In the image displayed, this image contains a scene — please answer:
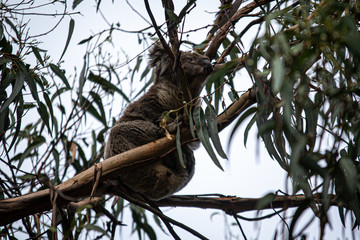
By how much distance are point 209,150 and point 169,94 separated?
1499 mm

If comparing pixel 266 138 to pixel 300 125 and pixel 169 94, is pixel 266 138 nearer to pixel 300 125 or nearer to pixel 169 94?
pixel 300 125

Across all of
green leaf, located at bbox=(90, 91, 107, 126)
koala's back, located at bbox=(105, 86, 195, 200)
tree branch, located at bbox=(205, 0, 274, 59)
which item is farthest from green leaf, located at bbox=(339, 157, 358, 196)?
green leaf, located at bbox=(90, 91, 107, 126)

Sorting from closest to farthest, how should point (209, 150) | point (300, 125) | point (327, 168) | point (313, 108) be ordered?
point (327, 168)
point (313, 108)
point (300, 125)
point (209, 150)

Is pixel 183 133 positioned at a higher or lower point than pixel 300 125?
higher

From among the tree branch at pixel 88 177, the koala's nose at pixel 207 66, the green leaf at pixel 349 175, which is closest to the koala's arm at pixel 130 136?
the koala's nose at pixel 207 66

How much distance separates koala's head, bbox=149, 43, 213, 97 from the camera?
295cm

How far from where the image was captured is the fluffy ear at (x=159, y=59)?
3.32 meters

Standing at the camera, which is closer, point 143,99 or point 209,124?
point 209,124

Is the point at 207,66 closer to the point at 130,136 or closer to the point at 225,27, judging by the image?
the point at 225,27

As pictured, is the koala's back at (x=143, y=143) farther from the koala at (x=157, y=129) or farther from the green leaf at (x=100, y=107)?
the green leaf at (x=100, y=107)

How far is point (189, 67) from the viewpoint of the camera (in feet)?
10.3

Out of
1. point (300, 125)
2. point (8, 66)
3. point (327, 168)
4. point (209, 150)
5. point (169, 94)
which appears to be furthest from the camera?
point (169, 94)

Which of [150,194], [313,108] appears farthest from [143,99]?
[313,108]

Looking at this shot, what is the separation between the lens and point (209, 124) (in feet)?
6.30
